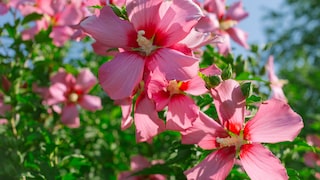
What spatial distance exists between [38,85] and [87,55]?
62 cm

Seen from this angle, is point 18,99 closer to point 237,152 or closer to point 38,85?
point 38,85

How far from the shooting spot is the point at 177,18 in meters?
1.21

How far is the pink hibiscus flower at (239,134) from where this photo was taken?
4.00ft

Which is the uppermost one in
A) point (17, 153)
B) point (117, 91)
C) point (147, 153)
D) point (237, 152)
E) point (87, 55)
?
point (117, 91)

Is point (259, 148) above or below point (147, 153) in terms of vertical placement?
above

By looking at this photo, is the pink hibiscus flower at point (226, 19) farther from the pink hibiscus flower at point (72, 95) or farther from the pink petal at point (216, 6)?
the pink hibiscus flower at point (72, 95)

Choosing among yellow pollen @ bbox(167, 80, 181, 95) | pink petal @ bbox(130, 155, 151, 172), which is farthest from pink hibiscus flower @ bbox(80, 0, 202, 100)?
pink petal @ bbox(130, 155, 151, 172)

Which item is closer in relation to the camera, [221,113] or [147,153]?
[221,113]

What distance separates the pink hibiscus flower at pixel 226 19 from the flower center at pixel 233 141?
2.13 feet

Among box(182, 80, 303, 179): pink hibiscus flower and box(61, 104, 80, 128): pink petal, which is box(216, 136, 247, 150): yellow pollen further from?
box(61, 104, 80, 128): pink petal

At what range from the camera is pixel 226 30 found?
2.07 meters

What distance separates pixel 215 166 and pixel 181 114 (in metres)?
0.15

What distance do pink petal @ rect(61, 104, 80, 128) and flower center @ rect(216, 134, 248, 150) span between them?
0.88m

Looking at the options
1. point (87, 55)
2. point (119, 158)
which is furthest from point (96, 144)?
point (87, 55)
